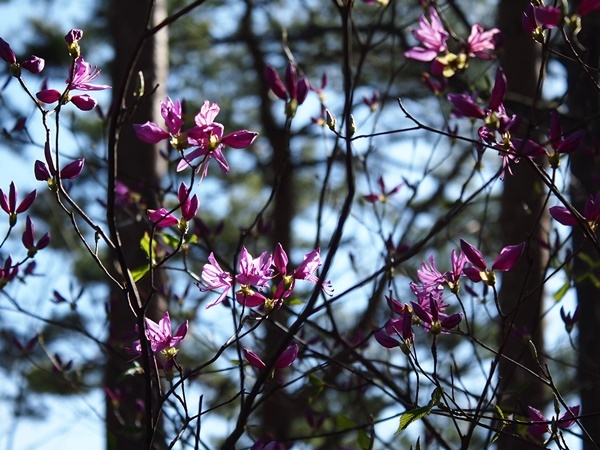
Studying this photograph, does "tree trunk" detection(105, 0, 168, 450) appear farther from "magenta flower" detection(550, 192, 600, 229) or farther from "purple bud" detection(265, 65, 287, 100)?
"magenta flower" detection(550, 192, 600, 229)

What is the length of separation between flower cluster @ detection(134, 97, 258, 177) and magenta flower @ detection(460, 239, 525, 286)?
0.35m

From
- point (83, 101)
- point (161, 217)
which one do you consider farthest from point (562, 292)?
point (83, 101)

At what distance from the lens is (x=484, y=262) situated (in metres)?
1.22

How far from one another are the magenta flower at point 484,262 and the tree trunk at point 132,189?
2.63 ft

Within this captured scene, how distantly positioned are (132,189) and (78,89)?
A: 1.01 m

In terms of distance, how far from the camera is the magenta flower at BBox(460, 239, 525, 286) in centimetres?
120

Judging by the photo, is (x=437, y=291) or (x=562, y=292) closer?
(x=437, y=291)

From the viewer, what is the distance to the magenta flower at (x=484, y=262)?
3.94ft

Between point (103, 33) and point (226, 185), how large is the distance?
1.39 meters

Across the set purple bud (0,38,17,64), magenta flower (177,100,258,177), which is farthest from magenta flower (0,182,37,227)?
magenta flower (177,100,258,177)

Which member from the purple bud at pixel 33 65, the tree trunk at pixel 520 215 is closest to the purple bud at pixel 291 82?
the purple bud at pixel 33 65

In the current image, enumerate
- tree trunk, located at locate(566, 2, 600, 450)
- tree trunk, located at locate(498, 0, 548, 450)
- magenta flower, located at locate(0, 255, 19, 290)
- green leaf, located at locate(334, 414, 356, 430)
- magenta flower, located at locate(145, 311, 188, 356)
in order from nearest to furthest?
1. magenta flower, located at locate(145, 311, 188, 356)
2. magenta flower, located at locate(0, 255, 19, 290)
3. green leaf, located at locate(334, 414, 356, 430)
4. tree trunk, located at locate(498, 0, 548, 450)
5. tree trunk, located at locate(566, 2, 600, 450)

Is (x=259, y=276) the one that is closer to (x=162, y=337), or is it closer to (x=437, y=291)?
(x=162, y=337)

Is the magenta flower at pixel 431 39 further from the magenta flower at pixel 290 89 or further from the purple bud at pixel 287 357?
the purple bud at pixel 287 357
